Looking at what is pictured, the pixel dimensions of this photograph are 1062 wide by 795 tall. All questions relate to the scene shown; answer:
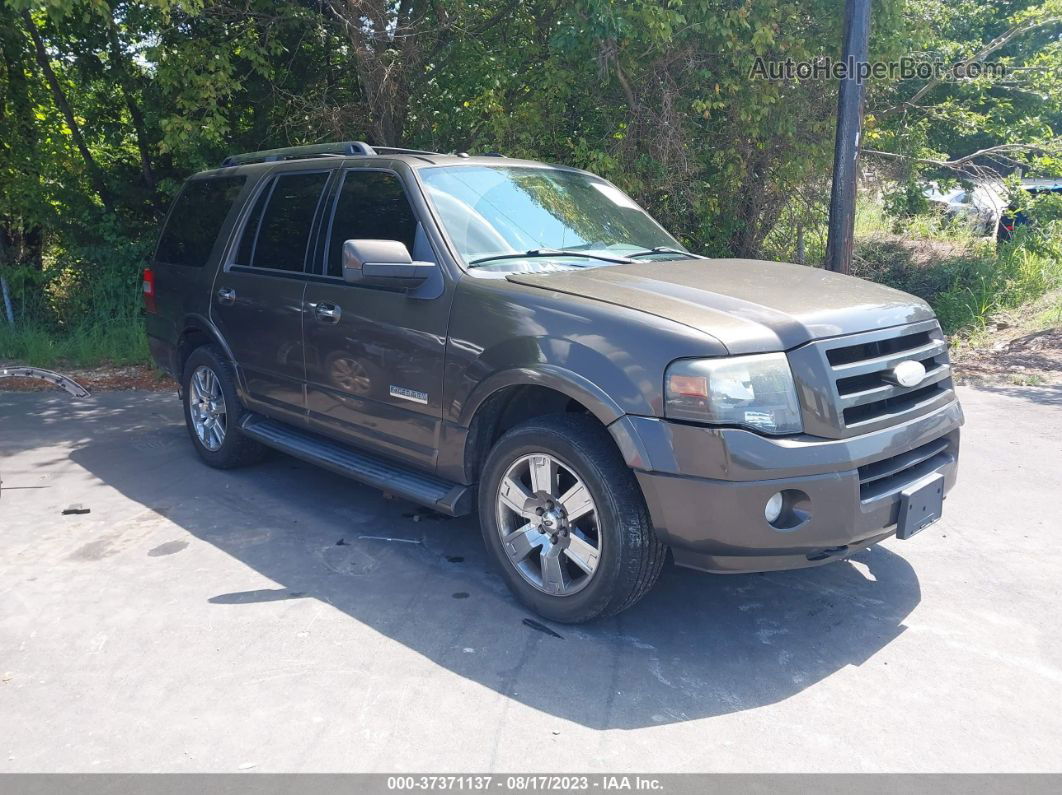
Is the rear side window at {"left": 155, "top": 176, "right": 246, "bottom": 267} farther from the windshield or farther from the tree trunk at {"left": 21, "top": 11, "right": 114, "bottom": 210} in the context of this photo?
the tree trunk at {"left": 21, "top": 11, "right": 114, "bottom": 210}

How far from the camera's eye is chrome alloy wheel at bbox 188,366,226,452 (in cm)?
613

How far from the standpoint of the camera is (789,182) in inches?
407

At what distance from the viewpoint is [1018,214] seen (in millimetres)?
12711

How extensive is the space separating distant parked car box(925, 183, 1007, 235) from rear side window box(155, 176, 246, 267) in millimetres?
9644

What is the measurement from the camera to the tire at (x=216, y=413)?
5.91m

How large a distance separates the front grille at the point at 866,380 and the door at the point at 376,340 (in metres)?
1.69

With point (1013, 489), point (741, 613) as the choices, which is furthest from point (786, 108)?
point (741, 613)

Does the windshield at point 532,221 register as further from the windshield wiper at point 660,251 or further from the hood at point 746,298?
the hood at point 746,298

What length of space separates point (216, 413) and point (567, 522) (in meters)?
3.26

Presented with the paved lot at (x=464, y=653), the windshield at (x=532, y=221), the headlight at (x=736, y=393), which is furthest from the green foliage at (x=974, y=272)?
the headlight at (x=736, y=393)

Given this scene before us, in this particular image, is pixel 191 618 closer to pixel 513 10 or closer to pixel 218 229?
pixel 218 229

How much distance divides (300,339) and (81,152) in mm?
8292

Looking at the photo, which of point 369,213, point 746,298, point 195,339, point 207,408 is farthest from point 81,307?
point 746,298

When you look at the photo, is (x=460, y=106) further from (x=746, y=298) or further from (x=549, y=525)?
(x=549, y=525)
